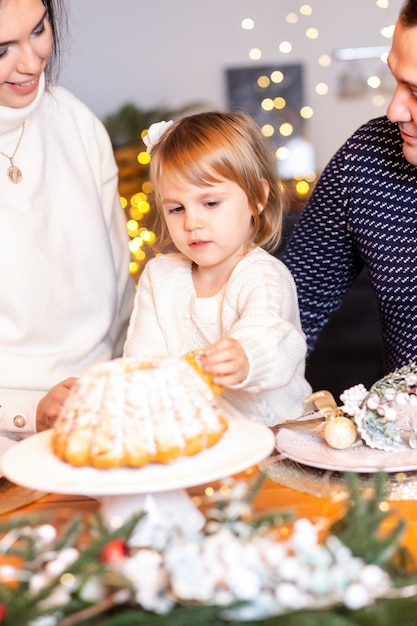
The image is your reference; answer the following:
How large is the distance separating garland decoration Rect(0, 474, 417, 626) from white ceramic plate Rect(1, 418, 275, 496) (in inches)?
3.8

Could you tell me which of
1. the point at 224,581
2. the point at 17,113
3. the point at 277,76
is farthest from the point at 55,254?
the point at 277,76

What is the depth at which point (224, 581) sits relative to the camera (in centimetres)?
80

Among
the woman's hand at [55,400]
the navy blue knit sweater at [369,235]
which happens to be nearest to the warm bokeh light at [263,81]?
the navy blue knit sweater at [369,235]

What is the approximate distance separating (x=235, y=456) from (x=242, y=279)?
28.2 inches

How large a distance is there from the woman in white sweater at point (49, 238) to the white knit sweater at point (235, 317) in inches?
5.4

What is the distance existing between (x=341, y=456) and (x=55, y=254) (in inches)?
32.1

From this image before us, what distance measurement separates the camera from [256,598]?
0.79 meters

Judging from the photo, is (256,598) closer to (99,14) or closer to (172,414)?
(172,414)

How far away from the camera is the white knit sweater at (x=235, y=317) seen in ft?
5.18

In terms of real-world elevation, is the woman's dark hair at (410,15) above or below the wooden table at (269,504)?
above

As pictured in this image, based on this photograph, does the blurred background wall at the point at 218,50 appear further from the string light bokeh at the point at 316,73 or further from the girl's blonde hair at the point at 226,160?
the girl's blonde hair at the point at 226,160

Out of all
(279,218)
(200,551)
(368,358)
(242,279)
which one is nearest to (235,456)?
(200,551)

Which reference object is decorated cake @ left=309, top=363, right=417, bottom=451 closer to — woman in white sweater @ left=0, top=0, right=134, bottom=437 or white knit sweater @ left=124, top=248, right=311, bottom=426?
white knit sweater @ left=124, top=248, right=311, bottom=426

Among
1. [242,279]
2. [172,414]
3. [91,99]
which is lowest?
[91,99]
